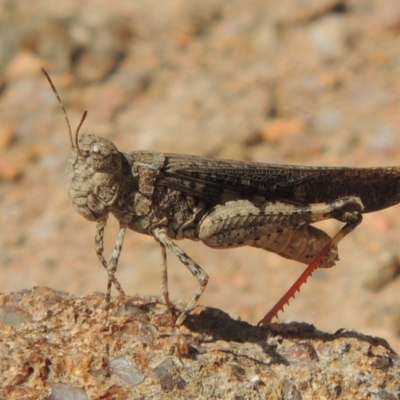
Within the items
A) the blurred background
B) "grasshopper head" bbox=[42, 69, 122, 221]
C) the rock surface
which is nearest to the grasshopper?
"grasshopper head" bbox=[42, 69, 122, 221]

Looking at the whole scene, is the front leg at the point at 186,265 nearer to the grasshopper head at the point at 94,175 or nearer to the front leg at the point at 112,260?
the front leg at the point at 112,260

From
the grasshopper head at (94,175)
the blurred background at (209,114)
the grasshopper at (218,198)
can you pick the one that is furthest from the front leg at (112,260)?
the blurred background at (209,114)

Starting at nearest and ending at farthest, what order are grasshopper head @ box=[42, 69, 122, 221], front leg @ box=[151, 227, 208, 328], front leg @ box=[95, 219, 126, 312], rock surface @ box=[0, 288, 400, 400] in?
rock surface @ box=[0, 288, 400, 400], front leg @ box=[151, 227, 208, 328], front leg @ box=[95, 219, 126, 312], grasshopper head @ box=[42, 69, 122, 221]

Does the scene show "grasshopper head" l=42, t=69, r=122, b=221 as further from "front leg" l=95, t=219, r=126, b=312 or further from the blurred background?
the blurred background

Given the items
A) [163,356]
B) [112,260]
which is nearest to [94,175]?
[112,260]

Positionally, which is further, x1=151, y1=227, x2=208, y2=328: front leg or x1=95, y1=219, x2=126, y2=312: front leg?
x1=95, y1=219, x2=126, y2=312: front leg

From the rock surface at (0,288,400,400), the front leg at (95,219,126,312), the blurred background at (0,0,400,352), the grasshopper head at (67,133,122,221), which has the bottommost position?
the rock surface at (0,288,400,400)
